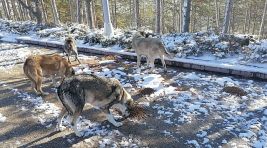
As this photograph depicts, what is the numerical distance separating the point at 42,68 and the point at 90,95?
122 inches

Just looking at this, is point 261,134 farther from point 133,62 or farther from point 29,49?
point 29,49

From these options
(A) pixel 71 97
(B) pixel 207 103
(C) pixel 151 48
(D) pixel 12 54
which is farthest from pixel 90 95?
(D) pixel 12 54

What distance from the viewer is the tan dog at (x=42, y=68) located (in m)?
9.61

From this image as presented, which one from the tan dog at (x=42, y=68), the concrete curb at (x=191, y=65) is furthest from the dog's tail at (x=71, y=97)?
the concrete curb at (x=191, y=65)

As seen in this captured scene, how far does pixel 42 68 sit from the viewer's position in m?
9.79

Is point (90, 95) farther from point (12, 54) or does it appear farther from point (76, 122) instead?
point (12, 54)

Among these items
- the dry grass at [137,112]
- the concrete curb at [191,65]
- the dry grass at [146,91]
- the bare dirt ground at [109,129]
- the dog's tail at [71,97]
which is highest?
the dog's tail at [71,97]

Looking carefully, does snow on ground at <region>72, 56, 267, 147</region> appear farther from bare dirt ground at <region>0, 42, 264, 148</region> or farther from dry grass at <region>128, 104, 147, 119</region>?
dry grass at <region>128, 104, 147, 119</region>

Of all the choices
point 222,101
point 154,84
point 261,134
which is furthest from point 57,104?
point 261,134

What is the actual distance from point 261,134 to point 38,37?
14.9 meters

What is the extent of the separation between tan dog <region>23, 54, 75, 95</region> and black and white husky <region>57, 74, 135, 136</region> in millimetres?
2403

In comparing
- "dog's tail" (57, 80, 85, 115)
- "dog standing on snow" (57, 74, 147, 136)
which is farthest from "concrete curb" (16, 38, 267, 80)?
"dog's tail" (57, 80, 85, 115)

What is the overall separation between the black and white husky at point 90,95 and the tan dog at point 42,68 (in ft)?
7.88

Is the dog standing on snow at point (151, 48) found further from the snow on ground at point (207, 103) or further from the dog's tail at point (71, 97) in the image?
the dog's tail at point (71, 97)
